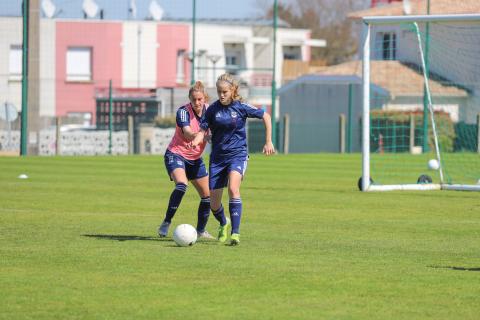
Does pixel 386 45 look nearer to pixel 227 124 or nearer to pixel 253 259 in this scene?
pixel 227 124

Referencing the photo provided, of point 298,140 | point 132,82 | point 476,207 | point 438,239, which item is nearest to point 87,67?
point 132,82

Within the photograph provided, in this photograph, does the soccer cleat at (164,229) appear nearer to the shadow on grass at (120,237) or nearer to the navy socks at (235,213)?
the shadow on grass at (120,237)

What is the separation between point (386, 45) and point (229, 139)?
16.6m

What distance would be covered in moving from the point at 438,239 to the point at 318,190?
8857 mm

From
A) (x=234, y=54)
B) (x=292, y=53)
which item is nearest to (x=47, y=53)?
(x=234, y=54)

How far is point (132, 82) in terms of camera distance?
63156mm

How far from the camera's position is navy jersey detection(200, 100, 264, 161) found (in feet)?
42.6

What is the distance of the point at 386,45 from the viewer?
2900 centimetres

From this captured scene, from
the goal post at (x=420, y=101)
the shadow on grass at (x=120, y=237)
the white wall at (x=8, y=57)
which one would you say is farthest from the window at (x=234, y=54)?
the shadow on grass at (x=120, y=237)

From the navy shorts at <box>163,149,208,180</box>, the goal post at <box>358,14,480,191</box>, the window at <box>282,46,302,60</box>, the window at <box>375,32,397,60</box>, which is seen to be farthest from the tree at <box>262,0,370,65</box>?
the navy shorts at <box>163,149,208,180</box>

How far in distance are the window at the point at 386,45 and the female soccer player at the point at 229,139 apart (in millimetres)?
14667

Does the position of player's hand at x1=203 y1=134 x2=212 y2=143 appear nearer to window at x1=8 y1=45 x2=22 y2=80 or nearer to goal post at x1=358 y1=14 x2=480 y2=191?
goal post at x1=358 y1=14 x2=480 y2=191

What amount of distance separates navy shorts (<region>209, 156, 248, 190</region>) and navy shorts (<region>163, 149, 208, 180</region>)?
64cm

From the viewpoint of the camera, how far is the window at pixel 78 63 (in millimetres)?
63688
